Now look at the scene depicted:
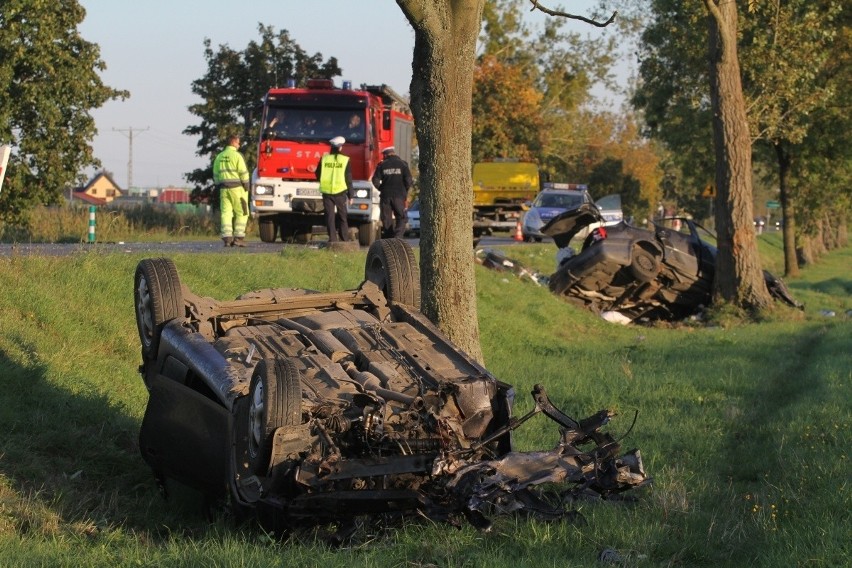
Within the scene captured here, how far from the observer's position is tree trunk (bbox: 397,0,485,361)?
9.27 m

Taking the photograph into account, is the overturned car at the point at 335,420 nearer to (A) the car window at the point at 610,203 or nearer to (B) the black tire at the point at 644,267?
(B) the black tire at the point at 644,267

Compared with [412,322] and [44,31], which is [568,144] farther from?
[412,322]

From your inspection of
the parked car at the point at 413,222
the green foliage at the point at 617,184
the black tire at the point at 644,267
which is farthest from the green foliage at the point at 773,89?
the green foliage at the point at 617,184

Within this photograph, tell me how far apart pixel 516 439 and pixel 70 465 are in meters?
3.14

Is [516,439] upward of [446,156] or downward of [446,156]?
downward

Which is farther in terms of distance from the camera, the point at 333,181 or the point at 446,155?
the point at 333,181

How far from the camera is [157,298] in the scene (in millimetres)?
7418

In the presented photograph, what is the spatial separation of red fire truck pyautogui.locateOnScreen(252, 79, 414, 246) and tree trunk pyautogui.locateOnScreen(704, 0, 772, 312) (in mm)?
6505

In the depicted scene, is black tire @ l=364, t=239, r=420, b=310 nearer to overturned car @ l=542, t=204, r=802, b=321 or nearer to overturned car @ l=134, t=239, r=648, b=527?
overturned car @ l=134, t=239, r=648, b=527

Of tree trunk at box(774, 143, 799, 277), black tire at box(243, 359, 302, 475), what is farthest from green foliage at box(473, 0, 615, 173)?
black tire at box(243, 359, 302, 475)

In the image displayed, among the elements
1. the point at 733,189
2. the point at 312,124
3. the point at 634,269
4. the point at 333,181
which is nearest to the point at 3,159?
the point at 333,181

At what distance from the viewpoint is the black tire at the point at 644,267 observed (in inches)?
768

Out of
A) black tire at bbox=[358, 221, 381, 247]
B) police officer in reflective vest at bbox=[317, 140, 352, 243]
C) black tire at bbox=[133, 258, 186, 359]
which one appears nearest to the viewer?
black tire at bbox=[133, 258, 186, 359]

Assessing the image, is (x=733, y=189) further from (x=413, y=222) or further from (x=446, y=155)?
(x=413, y=222)
